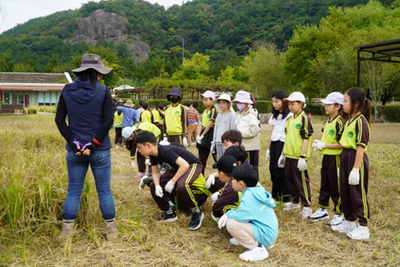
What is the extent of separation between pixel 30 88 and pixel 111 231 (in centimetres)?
3608

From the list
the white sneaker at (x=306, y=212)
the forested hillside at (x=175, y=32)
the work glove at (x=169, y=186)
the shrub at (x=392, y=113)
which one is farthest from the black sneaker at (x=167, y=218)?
the forested hillside at (x=175, y=32)

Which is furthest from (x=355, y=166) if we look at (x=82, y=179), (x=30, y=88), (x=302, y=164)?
(x=30, y=88)

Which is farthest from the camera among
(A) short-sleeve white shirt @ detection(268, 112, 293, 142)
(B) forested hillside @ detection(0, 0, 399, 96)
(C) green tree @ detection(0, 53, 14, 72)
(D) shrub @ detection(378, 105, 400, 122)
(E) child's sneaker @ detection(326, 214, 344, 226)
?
(B) forested hillside @ detection(0, 0, 399, 96)

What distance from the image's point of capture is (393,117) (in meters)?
19.1

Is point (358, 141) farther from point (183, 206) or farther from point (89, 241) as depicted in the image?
point (89, 241)

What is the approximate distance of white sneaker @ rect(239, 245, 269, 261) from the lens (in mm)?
2719

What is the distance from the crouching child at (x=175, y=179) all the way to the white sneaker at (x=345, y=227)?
5.22 ft

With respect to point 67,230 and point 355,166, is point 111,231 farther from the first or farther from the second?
point 355,166

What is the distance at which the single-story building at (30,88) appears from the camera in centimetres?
3350

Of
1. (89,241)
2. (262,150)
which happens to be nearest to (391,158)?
(262,150)

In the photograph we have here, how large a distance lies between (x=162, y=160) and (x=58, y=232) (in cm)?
135

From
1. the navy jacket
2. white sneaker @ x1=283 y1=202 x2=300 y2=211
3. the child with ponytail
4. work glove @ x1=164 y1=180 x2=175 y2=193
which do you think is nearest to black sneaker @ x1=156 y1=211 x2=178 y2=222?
work glove @ x1=164 y1=180 x2=175 y2=193

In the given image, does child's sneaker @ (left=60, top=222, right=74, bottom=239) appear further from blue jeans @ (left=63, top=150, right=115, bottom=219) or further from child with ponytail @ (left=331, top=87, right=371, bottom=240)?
child with ponytail @ (left=331, top=87, right=371, bottom=240)

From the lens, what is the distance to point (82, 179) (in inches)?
116
